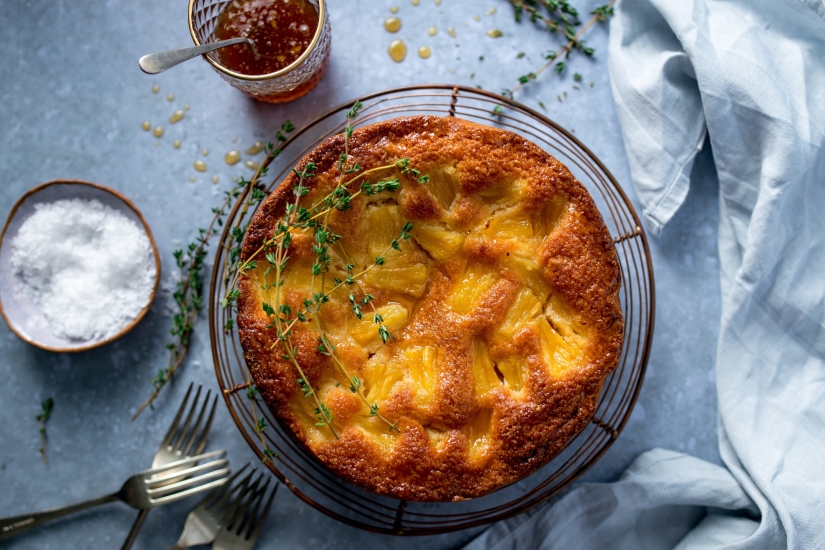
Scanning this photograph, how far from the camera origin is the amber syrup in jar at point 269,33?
272 cm

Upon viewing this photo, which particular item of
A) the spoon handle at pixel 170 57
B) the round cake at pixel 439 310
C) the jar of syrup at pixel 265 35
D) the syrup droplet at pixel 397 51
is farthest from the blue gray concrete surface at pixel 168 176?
the round cake at pixel 439 310

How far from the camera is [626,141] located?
9.87 feet

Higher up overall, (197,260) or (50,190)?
(50,190)

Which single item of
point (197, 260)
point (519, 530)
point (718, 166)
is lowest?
point (519, 530)

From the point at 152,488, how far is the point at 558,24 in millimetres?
2949

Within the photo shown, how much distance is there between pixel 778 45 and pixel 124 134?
10.2 feet

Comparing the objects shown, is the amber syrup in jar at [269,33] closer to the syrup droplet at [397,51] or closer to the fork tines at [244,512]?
the syrup droplet at [397,51]

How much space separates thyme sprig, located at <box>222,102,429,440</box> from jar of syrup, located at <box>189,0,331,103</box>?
20.2 inches

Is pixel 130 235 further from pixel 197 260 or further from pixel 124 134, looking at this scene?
pixel 124 134

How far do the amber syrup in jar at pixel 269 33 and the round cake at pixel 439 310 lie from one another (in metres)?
0.55

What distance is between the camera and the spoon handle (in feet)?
7.76

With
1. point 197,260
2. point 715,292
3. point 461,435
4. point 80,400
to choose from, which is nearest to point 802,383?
point 715,292

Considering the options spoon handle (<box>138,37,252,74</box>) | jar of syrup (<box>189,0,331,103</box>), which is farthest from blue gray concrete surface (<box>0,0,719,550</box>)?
spoon handle (<box>138,37,252,74</box>)

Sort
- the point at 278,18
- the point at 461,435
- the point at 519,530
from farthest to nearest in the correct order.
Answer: the point at 519,530 < the point at 278,18 < the point at 461,435
